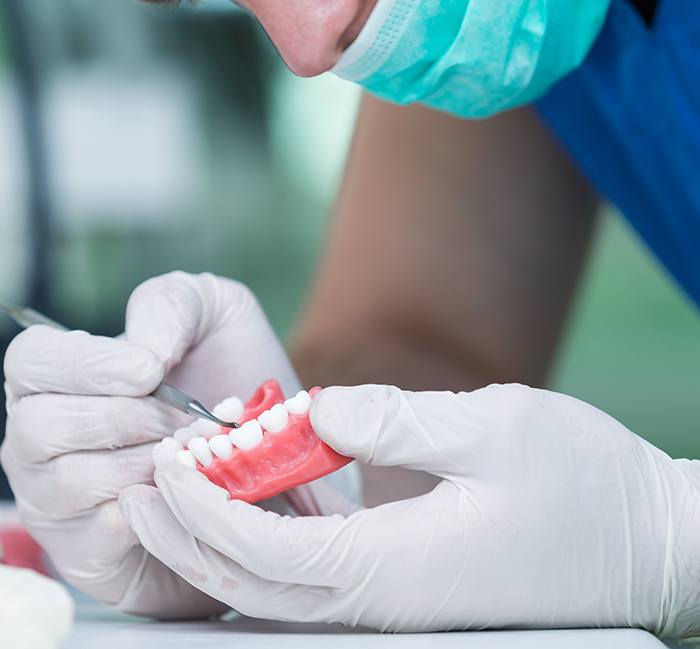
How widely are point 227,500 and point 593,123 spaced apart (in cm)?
79

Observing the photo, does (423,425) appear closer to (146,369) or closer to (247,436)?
(247,436)

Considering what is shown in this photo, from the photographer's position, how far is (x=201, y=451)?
0.82m

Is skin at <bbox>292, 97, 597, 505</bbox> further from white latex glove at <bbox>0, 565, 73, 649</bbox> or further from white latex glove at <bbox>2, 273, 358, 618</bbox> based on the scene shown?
white latex glove at <bbox>0, 565, 73, 649</bbox>

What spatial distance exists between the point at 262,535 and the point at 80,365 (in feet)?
0.79

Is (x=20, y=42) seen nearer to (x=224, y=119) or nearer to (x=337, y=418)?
(x=224, y=119)

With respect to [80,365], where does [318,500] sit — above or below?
below

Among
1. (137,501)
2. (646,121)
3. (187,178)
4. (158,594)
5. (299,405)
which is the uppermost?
(646,121)

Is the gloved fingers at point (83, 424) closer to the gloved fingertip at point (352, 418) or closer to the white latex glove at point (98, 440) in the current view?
the white latex glove at point (98, 440)

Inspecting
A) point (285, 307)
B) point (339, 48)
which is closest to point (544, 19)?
point (339, 48)

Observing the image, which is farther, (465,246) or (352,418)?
(465,246)

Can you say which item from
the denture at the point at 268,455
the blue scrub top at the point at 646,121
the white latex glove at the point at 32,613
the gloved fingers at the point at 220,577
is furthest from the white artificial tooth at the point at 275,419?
the blue scrub top at the point at 646,121

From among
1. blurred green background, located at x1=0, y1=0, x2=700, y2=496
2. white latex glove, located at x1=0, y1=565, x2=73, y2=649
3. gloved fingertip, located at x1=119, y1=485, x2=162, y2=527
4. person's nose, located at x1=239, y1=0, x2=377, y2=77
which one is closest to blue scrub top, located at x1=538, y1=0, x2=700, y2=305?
person's nose, located at x1=239, y1=0, x2=377, y2=77

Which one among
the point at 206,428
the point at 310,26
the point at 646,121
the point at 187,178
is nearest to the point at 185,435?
the point at 206,428

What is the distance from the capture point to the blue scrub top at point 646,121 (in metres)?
1.13
